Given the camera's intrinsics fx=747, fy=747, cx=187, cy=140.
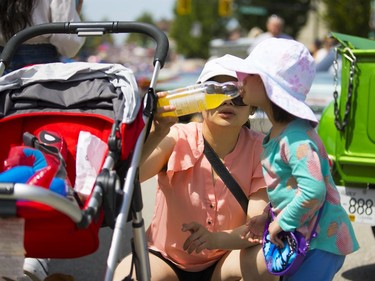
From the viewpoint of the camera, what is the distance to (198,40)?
255ft

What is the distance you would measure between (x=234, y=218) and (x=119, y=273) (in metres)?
0.58

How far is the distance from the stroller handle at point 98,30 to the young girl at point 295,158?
0.30 m

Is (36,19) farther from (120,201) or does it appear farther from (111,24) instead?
(120,201)

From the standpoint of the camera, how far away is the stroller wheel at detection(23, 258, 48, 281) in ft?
12.0

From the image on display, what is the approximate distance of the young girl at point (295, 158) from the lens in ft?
9.42

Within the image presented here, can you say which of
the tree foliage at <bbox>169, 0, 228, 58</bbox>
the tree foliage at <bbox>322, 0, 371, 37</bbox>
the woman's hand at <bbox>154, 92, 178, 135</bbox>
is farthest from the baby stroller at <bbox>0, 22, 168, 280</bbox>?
the tree foliage at <bbox>169, 0, 228, 58</bbox>

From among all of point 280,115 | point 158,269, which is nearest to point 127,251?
point 158,269

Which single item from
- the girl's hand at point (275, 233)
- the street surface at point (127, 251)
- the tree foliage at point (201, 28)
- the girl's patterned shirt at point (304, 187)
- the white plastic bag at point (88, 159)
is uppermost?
the white plastic bag at point (88, 159)

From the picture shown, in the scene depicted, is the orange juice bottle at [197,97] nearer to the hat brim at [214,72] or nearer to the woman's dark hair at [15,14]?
the hat brim at [214,72]

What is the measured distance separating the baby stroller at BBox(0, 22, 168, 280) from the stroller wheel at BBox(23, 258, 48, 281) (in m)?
0.78

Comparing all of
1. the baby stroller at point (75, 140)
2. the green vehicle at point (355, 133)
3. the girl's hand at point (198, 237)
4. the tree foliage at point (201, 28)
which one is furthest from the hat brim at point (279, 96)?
the tree foliage at point (201, 28)

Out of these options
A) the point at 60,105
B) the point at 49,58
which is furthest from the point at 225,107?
the point at 49,58

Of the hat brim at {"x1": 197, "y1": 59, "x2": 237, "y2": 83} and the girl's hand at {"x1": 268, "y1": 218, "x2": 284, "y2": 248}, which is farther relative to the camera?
the hat brim at {"x1": 197, "y1": 59, "x2": 237, "y2": 83}

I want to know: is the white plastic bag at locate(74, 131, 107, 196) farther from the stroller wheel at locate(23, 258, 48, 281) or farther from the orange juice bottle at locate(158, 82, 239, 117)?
the stroller wheel at locate(23, 258, 48, 281)
